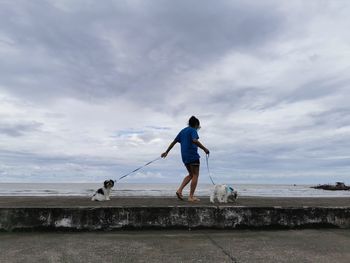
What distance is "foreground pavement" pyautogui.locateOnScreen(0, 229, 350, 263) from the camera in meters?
4.46

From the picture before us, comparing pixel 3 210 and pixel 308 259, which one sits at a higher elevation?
pixel 3 210

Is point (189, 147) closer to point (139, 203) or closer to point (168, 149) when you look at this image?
point (168, 149)

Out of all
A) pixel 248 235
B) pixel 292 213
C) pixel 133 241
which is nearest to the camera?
pixel 133 241

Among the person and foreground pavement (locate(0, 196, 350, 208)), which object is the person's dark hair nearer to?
the person

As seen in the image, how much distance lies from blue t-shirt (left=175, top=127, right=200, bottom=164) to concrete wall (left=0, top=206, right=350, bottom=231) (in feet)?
6.25

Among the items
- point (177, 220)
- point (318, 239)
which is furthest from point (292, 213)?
point (177, 220)

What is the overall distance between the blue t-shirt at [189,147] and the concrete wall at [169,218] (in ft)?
6.25

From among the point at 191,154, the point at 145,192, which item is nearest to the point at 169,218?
the point at 191,154

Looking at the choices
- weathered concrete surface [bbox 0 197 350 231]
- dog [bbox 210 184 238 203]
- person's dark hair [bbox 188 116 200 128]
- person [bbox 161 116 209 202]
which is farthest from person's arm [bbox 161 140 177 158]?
weathered concrete surface [bbox 0 197 350 231]

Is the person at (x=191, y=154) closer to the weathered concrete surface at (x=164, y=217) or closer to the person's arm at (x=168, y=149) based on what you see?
the person's arm at (x=168, y=149)

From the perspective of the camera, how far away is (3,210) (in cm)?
593

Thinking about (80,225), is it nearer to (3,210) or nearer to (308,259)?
(3,210)

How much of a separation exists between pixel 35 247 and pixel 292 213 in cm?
410

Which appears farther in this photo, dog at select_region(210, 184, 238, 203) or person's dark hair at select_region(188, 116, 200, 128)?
person's dark hair at select_region(188, 116, 200, 128)
